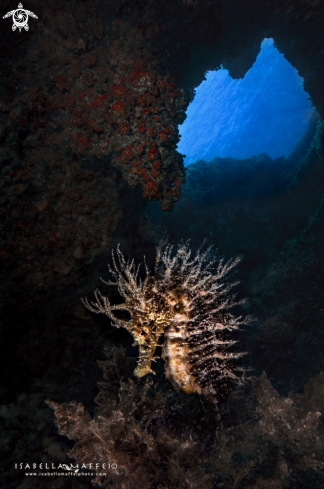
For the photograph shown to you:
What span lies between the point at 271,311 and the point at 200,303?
343 cm

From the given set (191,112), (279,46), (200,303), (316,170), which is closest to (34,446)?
(200,303)

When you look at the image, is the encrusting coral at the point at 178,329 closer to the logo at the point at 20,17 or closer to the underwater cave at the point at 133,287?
the underwater cave at the point at 133,287

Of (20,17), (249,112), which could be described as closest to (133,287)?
(20,17)

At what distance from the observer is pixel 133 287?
2.81 meters

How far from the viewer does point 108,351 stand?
4129mm

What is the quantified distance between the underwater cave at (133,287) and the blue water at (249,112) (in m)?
50.6

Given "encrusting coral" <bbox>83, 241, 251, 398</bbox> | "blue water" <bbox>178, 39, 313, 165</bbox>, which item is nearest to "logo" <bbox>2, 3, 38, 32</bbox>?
"encrusting coral" <bbox>83, 241, 251, 398</bbox>

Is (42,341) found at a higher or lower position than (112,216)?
lower

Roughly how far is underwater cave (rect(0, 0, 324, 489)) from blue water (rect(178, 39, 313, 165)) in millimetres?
50621

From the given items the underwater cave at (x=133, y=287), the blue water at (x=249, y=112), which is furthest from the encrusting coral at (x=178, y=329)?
the blue water at (x=249, y=112)

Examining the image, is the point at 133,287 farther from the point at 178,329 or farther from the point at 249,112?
the point at 249,112

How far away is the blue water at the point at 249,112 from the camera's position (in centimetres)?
4834

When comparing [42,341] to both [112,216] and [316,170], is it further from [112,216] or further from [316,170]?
[316,170]

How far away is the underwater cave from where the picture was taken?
9.61 feet
